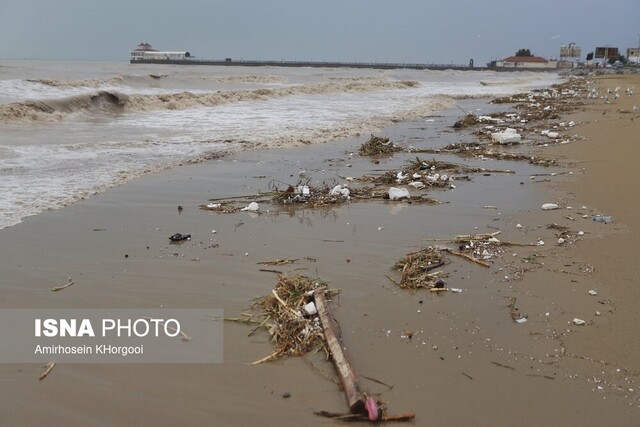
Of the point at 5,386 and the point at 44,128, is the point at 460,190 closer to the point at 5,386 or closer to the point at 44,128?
the point at 5,386

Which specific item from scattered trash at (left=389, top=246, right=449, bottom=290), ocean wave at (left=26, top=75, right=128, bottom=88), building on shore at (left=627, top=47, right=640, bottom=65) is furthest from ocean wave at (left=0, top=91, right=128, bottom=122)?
building on shore at (left=627, top=47, right=640, bottom=65)

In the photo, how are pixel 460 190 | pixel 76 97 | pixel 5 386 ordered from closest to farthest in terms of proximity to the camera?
pixel 5 386, pixel 460 190, pixel 76 97

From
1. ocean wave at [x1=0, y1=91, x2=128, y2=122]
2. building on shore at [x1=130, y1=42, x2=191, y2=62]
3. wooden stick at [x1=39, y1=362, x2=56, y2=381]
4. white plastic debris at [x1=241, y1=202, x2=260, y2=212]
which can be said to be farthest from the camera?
building on shore at [x1=130, y1=42, x2=191, y2=62]

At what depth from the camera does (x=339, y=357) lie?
2.89 metres

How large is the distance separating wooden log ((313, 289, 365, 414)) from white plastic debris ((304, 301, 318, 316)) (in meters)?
0.03

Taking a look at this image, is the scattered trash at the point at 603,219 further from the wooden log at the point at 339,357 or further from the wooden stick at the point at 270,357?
the wooden stick at the point at 270,357

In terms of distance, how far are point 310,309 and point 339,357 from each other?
607mm

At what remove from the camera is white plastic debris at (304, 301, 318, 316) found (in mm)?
3428

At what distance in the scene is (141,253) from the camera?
462 cm

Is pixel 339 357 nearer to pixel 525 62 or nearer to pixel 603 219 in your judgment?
pixel 603 219

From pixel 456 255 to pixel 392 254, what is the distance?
58 cm

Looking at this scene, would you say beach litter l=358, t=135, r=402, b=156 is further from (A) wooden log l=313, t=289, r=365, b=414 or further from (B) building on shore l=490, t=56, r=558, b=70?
(B) building on shore l=490, t=56, r=558, b=70

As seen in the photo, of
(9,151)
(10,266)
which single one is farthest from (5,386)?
(9,151)

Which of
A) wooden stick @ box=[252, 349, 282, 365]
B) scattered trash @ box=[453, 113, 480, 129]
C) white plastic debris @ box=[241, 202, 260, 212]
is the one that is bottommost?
wooden stick @ box=[252, 349, 282, 365]
